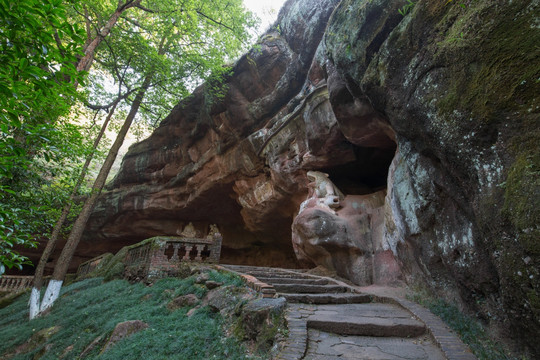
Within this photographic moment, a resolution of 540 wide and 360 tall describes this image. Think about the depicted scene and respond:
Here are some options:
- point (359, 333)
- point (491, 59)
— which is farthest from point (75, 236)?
point (491, 59)

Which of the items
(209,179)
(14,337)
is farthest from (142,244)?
(209,179)

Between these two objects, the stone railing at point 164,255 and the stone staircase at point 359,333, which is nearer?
the stone staircase at point 359,333

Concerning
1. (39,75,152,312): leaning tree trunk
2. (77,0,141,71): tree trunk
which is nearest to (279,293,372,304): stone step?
(77,0,141,71): tree trunk

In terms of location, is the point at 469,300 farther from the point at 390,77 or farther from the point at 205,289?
the point at 205,289

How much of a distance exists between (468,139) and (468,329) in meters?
2.39

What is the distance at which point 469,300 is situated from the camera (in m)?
3.64

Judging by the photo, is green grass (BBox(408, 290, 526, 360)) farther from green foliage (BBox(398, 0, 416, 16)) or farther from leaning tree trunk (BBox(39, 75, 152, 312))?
leaning tree trunk (BBox(39, 75, 152, 312))

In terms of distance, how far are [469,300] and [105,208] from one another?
19747mm

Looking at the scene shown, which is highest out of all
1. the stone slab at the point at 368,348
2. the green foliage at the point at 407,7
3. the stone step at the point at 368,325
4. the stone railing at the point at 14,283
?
the green foliage at the point at 407,7

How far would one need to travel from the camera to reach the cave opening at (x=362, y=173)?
930cm

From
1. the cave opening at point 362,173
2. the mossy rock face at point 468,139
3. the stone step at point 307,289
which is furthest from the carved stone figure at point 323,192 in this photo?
the mossy rock face at point 468,139

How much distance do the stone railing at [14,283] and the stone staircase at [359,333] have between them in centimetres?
1810

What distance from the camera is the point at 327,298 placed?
4.93 metres

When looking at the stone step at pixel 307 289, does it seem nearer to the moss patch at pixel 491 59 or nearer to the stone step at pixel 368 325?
the stone step at pixel 368 325
